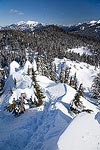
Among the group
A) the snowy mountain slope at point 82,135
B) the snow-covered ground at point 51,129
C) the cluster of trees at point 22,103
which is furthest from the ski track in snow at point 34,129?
the snowy mountain slope at point 82,135

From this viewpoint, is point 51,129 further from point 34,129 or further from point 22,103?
point 22,103

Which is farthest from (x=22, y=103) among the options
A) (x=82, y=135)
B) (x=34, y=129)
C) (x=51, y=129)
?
(x=82, y=135)

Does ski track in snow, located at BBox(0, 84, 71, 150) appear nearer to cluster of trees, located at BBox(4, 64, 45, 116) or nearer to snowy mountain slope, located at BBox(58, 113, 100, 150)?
cluster of trees, located at BBox(4, 64, 45, 116)

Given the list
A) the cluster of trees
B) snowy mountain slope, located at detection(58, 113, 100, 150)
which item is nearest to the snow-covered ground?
snowy mountain slope, located at detection(58, 113, 100, 150)

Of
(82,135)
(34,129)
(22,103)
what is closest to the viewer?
(82,135)

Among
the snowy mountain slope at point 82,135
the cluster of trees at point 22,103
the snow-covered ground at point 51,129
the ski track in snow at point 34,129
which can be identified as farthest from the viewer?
the cluster of trees at point 22,103

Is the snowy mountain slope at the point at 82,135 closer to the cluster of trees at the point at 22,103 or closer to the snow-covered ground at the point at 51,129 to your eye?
the snow-covered ground at the point at 51,129

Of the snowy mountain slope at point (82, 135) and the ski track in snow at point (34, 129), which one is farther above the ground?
the snowy mountain slope at point (82, 135)

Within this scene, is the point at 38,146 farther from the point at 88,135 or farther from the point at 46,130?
the point at 88,135

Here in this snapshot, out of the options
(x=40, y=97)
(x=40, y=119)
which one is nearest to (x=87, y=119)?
(x=40, y=119)
